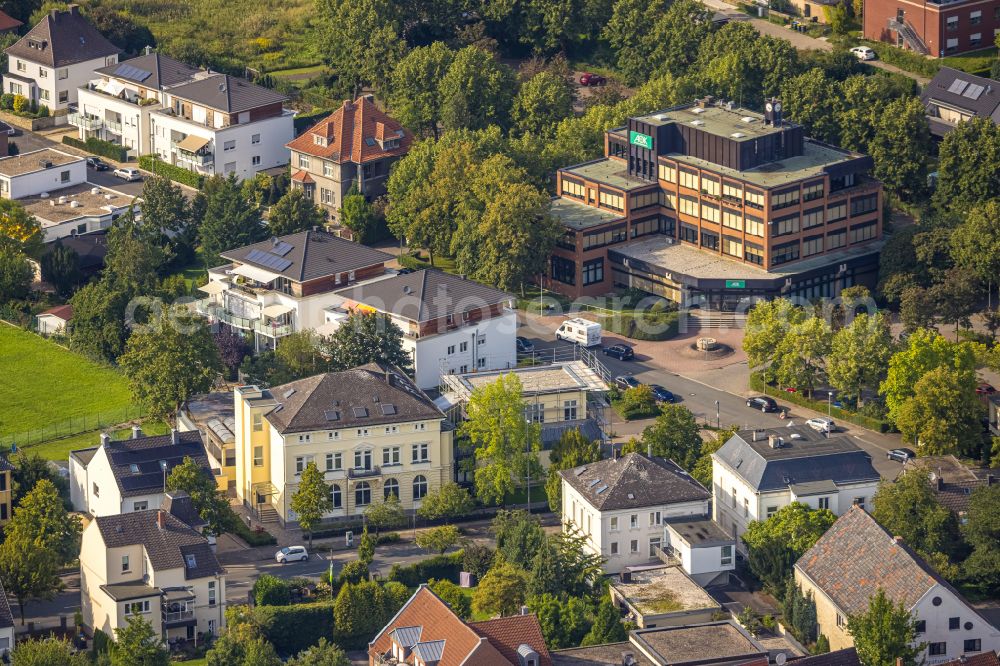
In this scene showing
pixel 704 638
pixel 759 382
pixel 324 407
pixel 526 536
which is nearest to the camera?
pixel 704 638

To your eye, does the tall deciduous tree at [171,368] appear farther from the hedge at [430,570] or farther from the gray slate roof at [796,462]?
the gray slate roof at [796,462]

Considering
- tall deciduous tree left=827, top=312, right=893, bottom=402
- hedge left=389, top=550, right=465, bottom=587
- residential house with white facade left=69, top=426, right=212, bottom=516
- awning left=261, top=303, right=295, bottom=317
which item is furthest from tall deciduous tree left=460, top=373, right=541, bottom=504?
awning left=261, top=303, right=295, bottom=317

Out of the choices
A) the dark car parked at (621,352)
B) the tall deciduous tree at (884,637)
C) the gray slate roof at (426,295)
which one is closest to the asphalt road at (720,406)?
the dark car parked at (621,352)

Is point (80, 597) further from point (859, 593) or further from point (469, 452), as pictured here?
point (859, 593)

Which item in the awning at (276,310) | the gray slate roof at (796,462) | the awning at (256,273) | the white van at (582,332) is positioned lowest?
the white van at (582,332)

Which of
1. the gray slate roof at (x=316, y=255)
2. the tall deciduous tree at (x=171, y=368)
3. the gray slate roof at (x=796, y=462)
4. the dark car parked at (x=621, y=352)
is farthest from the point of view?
the dark car parked at (x=621, y=352)

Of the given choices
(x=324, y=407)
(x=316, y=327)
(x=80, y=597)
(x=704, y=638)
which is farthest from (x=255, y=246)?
(x=704, y=638)
